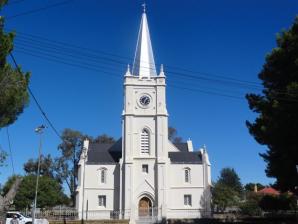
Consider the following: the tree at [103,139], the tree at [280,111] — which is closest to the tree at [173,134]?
the tree at [103,139]

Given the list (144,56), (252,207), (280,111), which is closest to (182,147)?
(252,207)

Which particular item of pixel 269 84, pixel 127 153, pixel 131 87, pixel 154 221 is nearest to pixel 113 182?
pixel 127 153

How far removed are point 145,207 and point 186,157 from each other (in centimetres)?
839

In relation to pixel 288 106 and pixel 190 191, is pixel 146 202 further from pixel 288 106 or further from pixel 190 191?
pixel 288 106

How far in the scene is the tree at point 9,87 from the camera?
22000 mm

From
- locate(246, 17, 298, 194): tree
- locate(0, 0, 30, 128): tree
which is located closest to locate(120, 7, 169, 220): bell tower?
locate(246, 17, 298, 194): tree

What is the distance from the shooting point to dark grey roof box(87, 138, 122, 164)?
57.7m

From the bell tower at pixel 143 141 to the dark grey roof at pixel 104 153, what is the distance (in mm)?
2782

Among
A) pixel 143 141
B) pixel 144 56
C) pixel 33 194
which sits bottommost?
pixel 33 194

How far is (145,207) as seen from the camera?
54.6 metres

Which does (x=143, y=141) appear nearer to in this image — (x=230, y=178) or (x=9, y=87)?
(x=9, y=87)

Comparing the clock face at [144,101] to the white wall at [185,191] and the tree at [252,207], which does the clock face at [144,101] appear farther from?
the tree at [252,207]

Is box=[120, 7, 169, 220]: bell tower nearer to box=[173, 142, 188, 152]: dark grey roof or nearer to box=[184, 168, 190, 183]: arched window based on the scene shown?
box=[184, 168, 190, 183]: arched window

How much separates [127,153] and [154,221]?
869cm
